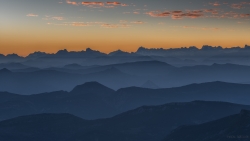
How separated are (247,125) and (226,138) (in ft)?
39.6

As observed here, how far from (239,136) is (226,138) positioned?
7135 mm

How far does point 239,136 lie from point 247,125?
1009 cm

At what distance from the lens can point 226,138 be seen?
641 feet

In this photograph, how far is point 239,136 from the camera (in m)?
190

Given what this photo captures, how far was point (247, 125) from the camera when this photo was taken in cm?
19750
